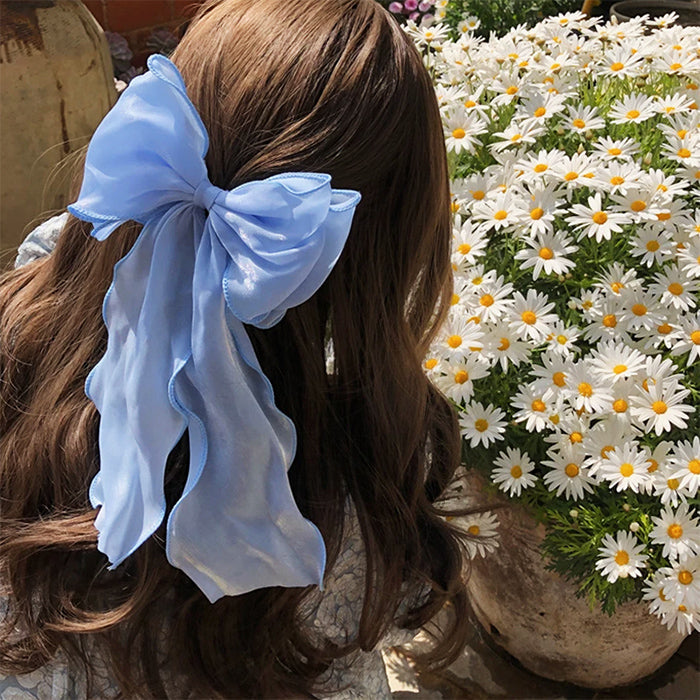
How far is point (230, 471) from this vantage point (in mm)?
730

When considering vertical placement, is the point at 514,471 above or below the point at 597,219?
below

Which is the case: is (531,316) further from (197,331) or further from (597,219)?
(197,331)

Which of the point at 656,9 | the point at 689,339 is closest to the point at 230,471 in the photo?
the point at 689,339

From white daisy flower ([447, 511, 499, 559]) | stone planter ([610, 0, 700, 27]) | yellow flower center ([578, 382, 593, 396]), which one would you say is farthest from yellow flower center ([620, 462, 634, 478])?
stone planter ([610, 0, 700, 27])

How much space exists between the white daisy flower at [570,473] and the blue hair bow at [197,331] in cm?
43

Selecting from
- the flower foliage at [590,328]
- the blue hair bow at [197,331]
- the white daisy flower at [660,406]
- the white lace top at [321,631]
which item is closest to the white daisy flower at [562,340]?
the flower foliage at [590,328]

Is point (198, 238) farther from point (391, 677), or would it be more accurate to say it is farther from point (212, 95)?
point (391, 677)

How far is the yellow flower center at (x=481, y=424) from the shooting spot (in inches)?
43.7

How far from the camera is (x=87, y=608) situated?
0.90 metres

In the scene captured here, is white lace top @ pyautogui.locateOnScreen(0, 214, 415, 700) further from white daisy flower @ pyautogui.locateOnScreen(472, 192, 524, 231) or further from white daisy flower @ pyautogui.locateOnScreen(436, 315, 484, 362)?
white daisy flower @ pyautogui.locateOnScreen(472, 192, 524, 231)

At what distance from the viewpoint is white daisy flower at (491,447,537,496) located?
3.59ft

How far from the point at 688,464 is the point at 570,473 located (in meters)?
0.15

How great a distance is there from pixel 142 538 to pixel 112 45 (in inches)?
106

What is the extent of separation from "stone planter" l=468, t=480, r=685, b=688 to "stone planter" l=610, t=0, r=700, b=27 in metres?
1.79
